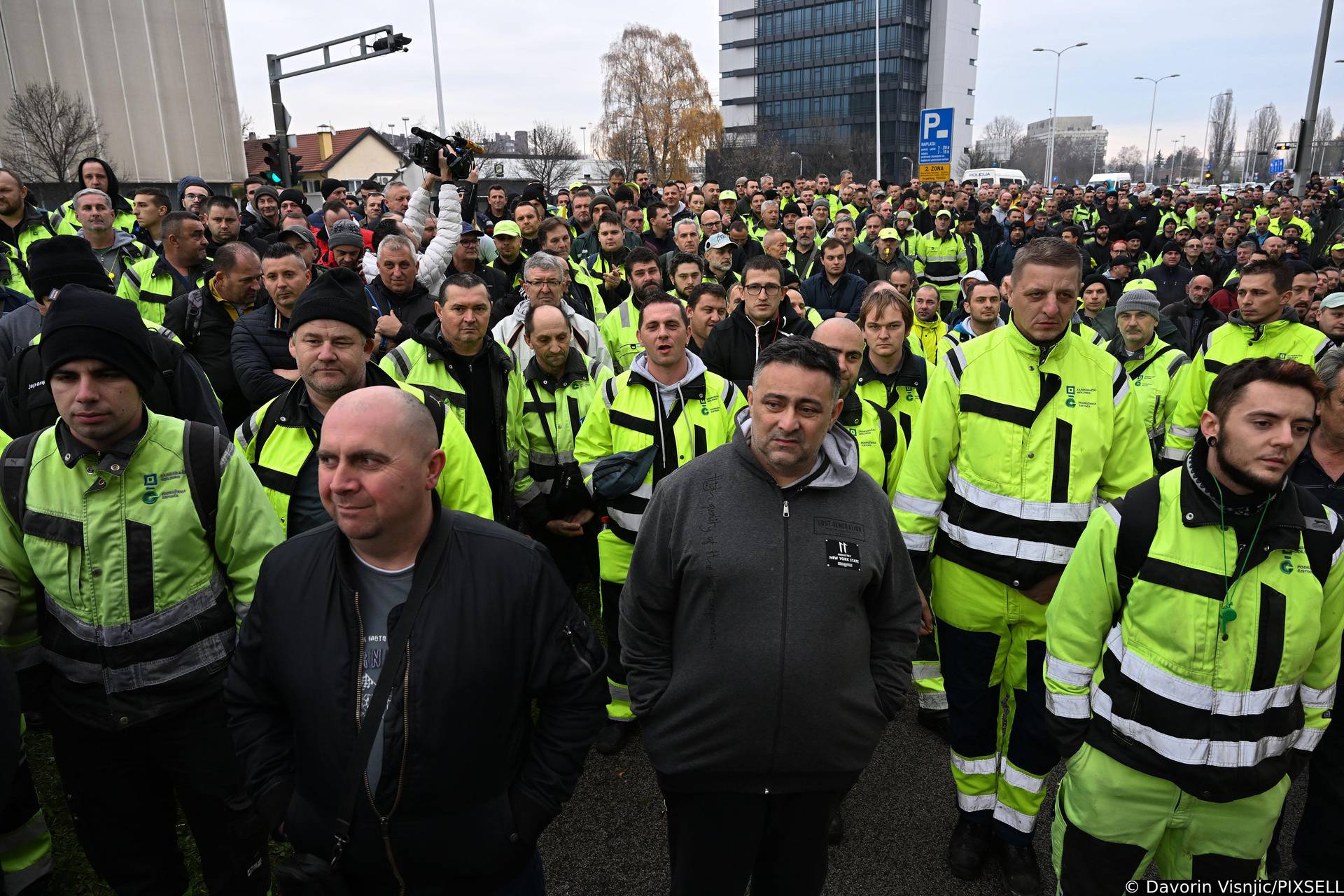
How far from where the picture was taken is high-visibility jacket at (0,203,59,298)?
6253mm

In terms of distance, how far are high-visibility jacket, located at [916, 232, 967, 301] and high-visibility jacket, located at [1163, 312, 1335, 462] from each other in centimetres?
536

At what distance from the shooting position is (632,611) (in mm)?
2576

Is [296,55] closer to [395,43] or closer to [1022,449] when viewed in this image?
[395,43]

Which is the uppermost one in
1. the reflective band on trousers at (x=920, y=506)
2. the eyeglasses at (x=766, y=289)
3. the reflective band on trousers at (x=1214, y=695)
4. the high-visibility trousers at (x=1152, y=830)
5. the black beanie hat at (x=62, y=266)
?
the black beanie hat at (x=62, y=266)

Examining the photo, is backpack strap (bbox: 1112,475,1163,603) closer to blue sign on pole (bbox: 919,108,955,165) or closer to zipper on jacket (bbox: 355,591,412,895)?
zipper on jacket (bbox: 355,591,412,895)

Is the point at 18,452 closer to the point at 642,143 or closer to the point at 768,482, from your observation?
the point at 768,482

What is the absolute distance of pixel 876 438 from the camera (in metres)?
4.26

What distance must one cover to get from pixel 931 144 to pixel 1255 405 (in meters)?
24.1

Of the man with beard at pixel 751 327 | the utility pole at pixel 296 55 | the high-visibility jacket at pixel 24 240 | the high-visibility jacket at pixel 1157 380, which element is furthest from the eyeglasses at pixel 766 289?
the utility pole at pixel 296 55

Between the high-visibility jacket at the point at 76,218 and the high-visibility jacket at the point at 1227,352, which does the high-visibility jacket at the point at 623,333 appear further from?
the high-visibility jacket at the point at 76,218

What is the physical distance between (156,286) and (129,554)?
13.7ft

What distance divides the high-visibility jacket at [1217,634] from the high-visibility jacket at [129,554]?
9.73ft

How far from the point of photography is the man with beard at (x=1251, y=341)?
18.6ft

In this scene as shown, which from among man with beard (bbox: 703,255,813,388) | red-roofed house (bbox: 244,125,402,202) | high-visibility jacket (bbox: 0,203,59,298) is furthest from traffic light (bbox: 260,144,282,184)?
red-roofed house (bbox: 244,125,402,202)
